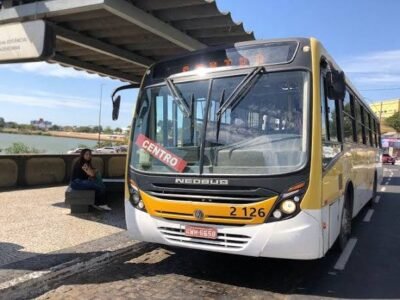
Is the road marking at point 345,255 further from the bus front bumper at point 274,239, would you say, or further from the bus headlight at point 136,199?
the bus headlight at point 136,199

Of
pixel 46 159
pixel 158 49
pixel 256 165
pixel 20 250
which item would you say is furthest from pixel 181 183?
pixel 46 159

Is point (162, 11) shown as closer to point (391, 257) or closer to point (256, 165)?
point (256, 165)

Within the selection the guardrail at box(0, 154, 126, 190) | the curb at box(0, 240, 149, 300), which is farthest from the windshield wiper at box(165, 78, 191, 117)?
the guardrail at box(0, 154, 126, 190)

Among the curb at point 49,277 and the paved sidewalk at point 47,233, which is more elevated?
the paved sidewalk at point 47,233

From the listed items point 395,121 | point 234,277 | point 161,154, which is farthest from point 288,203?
point 395,121

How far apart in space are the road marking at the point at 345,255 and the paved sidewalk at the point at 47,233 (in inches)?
128

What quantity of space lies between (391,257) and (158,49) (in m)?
6.79

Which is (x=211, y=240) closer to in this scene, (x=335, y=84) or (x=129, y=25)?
(x=335, y=84)

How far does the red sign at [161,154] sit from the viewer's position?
5.80m

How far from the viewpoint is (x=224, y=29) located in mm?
9820

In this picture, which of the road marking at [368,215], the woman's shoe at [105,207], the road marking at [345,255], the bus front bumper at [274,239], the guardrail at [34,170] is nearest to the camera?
the bus front bumper at [274,239]

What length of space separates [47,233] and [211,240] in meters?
3.48

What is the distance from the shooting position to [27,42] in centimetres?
767

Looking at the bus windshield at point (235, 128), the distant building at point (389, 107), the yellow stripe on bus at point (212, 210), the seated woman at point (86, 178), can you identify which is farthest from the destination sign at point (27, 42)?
the distant building at point (389, 107)
